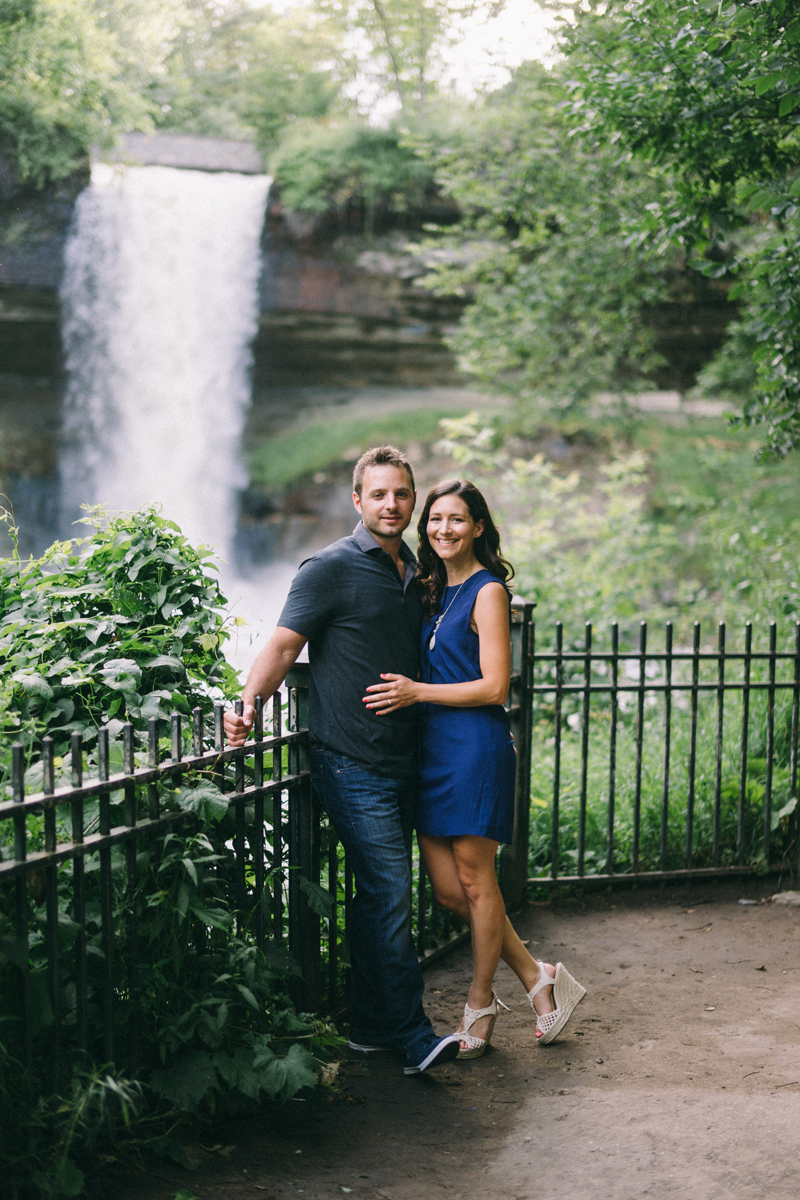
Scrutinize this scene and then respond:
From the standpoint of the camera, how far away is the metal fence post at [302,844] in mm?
3053

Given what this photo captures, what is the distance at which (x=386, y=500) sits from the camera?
298 cm

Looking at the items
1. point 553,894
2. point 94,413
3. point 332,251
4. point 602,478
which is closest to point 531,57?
point 332,251

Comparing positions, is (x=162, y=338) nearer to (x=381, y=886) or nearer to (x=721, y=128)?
(x=721, y=128)

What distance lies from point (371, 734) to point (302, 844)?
0.49 metres

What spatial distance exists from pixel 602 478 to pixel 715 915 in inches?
480

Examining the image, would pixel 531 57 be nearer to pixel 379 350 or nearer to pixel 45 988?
pixel 379 350

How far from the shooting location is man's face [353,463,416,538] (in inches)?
118

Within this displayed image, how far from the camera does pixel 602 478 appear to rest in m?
16.1

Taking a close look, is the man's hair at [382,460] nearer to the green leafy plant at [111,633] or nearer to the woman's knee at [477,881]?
the green leafy plant at [111,633]

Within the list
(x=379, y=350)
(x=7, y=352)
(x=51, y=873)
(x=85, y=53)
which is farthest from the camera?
(x=379, y=350)

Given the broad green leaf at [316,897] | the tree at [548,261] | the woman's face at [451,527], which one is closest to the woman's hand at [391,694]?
the woman's face at [451,527]

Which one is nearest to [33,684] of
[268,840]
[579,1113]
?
[268,840]

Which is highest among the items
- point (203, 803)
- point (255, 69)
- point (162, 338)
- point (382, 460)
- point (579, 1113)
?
point (255, 69)

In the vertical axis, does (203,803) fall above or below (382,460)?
below
